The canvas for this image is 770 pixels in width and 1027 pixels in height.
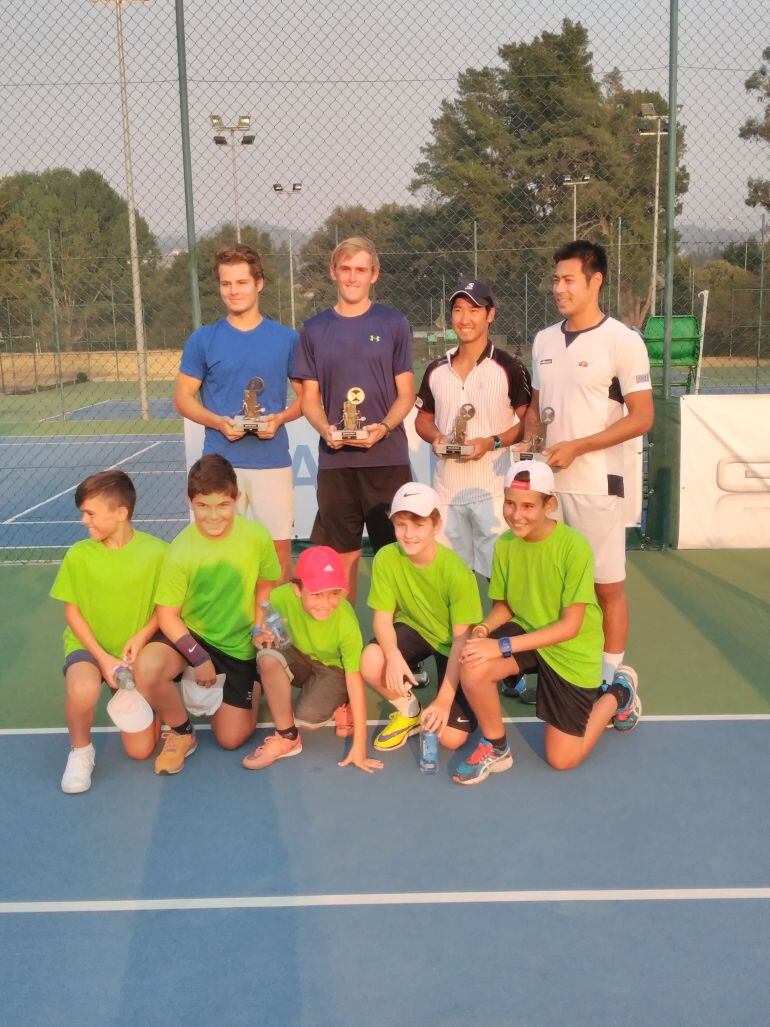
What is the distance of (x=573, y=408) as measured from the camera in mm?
4387

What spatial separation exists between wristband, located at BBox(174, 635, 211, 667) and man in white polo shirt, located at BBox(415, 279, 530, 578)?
4.24 feet

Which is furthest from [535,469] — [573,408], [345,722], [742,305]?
[742,305]

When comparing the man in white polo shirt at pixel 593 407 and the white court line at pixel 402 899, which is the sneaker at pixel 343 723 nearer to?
the man in white polo shirt at pixel 593 407

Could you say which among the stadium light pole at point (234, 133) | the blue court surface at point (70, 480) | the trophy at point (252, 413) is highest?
the stadium light pole at point (234, 133)

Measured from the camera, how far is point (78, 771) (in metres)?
3.85

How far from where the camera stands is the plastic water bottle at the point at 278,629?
4090 millimetres

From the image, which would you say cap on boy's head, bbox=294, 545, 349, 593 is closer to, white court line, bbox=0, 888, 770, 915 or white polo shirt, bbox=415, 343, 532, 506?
white polo shirt, bbox=415, 343, 532, 506

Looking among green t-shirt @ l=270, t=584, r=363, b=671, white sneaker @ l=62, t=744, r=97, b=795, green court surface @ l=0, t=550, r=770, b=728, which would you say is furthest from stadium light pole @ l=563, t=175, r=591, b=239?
white sneaker @ l=62, t=744, r=97, b=795

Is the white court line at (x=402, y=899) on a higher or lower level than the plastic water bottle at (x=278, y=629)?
lower

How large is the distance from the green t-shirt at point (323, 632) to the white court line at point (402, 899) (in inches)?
44.3

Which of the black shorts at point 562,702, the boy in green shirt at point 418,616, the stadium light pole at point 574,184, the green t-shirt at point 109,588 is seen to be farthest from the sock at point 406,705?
the stadium light pole at point 574,184

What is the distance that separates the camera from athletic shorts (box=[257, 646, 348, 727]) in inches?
166

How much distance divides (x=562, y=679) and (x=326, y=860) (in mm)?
1172

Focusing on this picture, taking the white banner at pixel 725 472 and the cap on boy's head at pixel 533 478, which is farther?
the white banner at pixel 725 472
